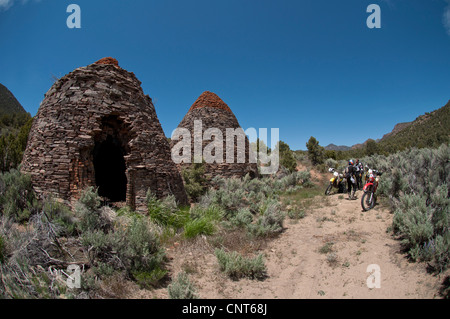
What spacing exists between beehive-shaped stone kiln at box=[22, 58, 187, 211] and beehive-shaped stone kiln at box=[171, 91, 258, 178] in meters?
4.61

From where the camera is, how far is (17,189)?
432 cm

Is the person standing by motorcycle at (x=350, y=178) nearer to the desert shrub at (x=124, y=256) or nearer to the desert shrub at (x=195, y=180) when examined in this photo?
the desert shrub at (x=195, y=180)

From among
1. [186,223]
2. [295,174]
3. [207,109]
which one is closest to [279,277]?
[186,223]

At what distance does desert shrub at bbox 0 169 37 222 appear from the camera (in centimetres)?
402

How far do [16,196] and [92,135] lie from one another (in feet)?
6.33

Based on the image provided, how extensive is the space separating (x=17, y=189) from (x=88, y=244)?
2.28 meters

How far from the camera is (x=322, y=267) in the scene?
12.9ft

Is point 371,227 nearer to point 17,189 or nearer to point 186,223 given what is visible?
point 186,223

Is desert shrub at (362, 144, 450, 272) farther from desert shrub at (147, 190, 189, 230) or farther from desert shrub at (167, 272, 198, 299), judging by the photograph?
desert shrub at (147, 190, 189, 230)

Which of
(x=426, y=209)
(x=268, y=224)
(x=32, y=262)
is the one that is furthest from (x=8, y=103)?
(x=426, y=209)

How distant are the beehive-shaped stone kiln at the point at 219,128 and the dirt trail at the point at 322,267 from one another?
5691 millimetres

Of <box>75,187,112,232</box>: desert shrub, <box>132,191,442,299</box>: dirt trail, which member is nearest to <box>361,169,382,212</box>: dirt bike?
<box>132,191,442,299</box>: dirt trail

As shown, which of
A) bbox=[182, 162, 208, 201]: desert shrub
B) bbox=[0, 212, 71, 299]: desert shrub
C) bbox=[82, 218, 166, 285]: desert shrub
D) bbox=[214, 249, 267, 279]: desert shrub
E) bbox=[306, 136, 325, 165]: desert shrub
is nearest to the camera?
bbox=[0, 212, 71, 299]: desert shrub
